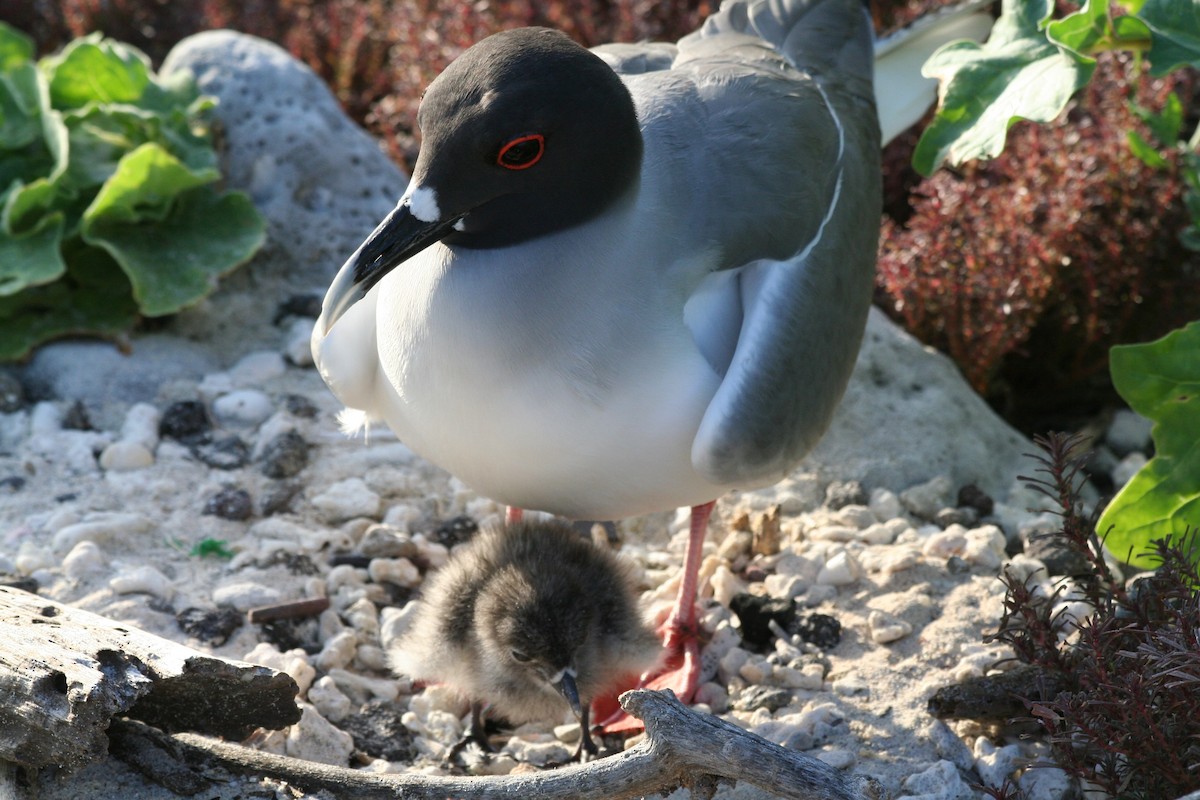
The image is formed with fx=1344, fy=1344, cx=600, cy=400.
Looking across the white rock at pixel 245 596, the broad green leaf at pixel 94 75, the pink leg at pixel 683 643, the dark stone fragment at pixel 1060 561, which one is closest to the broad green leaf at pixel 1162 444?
the dark stone fragment at pixel 1060 561

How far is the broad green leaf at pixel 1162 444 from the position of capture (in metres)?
3.78

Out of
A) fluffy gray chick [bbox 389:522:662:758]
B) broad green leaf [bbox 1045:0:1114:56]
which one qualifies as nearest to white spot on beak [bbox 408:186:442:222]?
fluffy gray chick [bbox 389:522:662:758]

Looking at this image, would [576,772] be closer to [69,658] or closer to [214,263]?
[69,658]

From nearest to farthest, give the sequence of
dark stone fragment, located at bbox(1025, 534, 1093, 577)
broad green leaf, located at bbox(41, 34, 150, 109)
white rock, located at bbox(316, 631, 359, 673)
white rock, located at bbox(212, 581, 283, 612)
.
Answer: white rock, located at bbox(316, 631, 359, 673), white rock, located at bbox(212, 581, 283, 612), dark stone fragment, located at bbox(1025, 534, 1093, 577), broad green leaf, located at bbox(41, 34, 150, 109)

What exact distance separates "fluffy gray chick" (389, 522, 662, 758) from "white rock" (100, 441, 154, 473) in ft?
4.47

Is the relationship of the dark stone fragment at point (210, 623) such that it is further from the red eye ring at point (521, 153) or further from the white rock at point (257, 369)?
the red eye ring at point (521, 153)

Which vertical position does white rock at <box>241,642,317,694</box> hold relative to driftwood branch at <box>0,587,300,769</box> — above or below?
below

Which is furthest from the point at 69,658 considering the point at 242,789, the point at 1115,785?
the point at 1115,785

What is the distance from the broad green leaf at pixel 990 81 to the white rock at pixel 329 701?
91.7 inches

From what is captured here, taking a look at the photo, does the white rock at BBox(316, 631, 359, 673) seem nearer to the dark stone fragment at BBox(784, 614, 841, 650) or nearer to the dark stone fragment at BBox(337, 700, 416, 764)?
the dark stone fragment at BBox(337, 700, 416, 764)

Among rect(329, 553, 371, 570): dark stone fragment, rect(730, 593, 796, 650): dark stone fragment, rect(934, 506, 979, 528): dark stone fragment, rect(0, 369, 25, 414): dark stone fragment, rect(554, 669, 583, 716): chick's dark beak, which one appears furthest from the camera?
rect(0, 369, 25, 414): dark stone fragment

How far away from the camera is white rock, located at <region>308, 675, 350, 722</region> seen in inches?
147

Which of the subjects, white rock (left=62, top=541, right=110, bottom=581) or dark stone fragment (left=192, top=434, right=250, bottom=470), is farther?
dark stone fragment (left=192, top=434, right=250, bottom=470)

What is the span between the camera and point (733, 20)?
4.82 m
